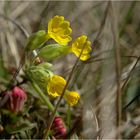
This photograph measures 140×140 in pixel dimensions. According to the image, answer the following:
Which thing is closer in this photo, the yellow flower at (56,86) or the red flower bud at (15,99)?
the yellow flower at (56,86)

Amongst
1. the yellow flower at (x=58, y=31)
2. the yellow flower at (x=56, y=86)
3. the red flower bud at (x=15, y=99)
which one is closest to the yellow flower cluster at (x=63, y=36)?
the yellow flower at (x=58, y=31)

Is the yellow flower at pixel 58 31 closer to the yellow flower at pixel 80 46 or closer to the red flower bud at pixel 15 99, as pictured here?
the yellow flower at pixel 80 46

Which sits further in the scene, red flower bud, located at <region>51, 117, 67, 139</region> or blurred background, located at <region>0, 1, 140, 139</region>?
red flower bud, located at <region>51, 117, 67, 139</region>

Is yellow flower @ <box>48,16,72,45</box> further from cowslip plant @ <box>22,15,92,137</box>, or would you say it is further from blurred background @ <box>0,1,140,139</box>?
blurred background @ <box>0,1,140,139</box>

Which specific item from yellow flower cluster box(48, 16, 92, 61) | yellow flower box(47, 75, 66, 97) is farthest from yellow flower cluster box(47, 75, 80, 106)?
yellow flower cluster box(48, 16, 92, 61)

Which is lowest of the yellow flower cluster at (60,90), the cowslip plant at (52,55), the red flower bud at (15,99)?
the red flower bud at (15,99)

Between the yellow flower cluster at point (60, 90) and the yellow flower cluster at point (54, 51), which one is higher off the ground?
the yellow flower cluster at point (54, 51)

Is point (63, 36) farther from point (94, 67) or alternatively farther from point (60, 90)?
point (94, 67)

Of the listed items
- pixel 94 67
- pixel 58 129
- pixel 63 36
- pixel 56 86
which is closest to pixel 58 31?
pixel 63 36
